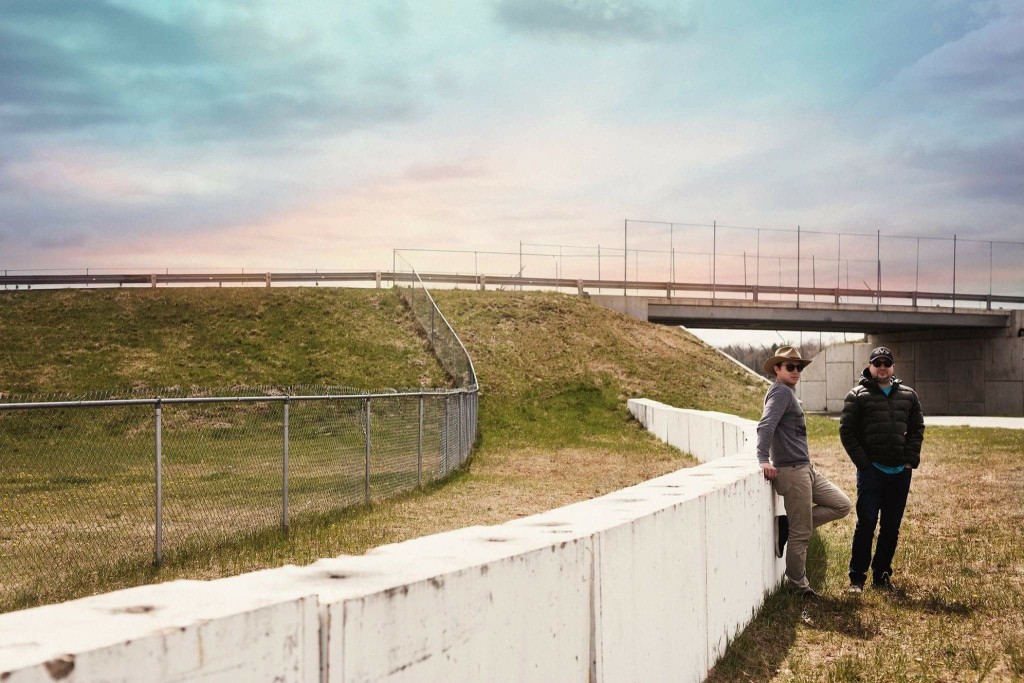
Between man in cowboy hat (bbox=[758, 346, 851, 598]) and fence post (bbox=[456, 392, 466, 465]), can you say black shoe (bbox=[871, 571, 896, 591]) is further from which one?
fence post (bbox=[456, 392, 466, 465])

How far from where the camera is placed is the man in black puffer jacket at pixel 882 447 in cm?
859

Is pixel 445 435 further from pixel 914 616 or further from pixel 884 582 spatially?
pixel 914 616

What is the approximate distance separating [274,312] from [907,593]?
39274 mm

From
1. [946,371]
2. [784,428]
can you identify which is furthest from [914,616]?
[946,371]

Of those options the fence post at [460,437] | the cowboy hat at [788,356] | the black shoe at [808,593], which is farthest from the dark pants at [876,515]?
the fence post at [460,437]

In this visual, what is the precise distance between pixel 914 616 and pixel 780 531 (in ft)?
4.34

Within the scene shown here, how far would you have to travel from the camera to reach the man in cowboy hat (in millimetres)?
8258

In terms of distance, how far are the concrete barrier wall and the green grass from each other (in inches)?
23.9

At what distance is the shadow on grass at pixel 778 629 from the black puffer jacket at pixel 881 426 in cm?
120

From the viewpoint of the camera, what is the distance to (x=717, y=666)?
622cm

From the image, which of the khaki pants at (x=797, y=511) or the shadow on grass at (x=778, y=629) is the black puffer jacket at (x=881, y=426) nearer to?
the khaki pants at (x=797, y=511)

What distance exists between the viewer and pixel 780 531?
27.9 feet

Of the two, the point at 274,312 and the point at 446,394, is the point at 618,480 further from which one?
the point at 274,312

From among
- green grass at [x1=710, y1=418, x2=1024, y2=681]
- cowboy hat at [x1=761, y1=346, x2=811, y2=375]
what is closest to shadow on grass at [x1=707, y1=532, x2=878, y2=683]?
green grass at [x1=710, y1=418, x2=1024, y2=681]
